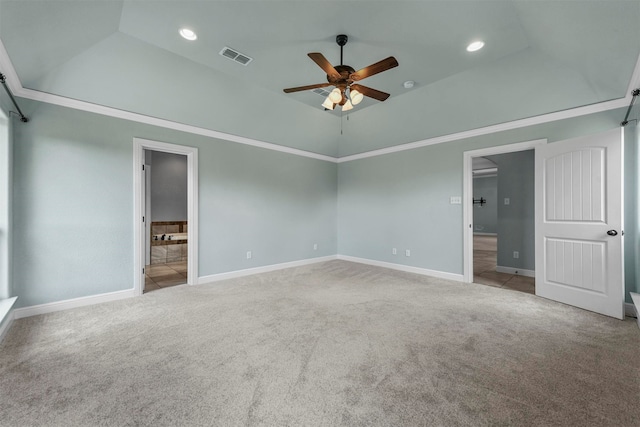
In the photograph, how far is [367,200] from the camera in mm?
6152

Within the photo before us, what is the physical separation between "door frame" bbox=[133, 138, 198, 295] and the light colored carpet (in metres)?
0.56

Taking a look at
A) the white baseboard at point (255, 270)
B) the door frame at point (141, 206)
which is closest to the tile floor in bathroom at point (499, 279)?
the white baseboard at point (255, 270)

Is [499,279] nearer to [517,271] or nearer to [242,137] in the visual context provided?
[517,271]

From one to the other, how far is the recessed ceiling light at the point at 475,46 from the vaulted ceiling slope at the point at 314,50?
3.2 inches

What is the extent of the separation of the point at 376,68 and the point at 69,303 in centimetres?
437

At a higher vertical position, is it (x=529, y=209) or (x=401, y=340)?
(x=529, y=209)

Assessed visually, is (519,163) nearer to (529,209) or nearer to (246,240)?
(529,209)

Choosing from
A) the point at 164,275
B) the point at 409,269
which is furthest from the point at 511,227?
the point at 164,275

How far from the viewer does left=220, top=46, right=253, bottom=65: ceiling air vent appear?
320cm

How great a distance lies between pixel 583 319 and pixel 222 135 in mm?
5436

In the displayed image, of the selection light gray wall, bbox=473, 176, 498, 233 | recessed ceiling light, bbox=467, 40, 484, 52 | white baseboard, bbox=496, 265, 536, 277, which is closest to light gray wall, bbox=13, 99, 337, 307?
recessed ceiling light, bbox=467, 40, 484, 52

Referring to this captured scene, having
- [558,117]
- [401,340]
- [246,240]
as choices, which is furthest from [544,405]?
[246,240]

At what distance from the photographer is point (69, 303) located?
132 inches

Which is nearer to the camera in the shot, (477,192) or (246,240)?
(246,240)
